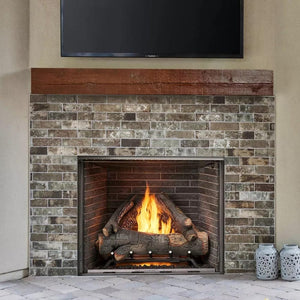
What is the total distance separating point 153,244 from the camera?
Result: 3938 millimetres

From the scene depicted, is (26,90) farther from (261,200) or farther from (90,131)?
(261,200)

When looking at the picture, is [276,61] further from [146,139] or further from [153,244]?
[153,244]

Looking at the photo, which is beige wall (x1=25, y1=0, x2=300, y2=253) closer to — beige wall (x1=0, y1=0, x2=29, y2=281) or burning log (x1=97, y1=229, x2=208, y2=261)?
beige wall (x1=0, y1=0, x2=29, y2=281)

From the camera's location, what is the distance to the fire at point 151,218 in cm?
414

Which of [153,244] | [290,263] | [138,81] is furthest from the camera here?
[153,244]

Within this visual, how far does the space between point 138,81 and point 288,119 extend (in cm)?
108

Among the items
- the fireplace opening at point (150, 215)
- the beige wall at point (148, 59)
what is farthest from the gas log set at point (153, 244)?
the beige wall at point (148, 59)

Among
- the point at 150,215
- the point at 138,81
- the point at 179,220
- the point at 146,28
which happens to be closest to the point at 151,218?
the point at 150,215

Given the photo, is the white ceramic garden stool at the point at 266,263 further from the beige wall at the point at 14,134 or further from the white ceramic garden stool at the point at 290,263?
the beige wall at the point at 14,134

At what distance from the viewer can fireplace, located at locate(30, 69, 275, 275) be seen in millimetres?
3697

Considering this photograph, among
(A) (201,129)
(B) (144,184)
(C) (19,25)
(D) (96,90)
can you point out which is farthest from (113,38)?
(B) (144,184)

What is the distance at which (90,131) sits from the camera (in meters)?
3.73

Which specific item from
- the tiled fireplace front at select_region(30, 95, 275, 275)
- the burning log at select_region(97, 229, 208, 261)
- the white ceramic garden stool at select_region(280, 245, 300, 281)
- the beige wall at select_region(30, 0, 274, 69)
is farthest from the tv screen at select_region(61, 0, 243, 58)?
the white ceramic garden stool at select_region(280, 245, 300, 281)

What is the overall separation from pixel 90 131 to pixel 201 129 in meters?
0.78
